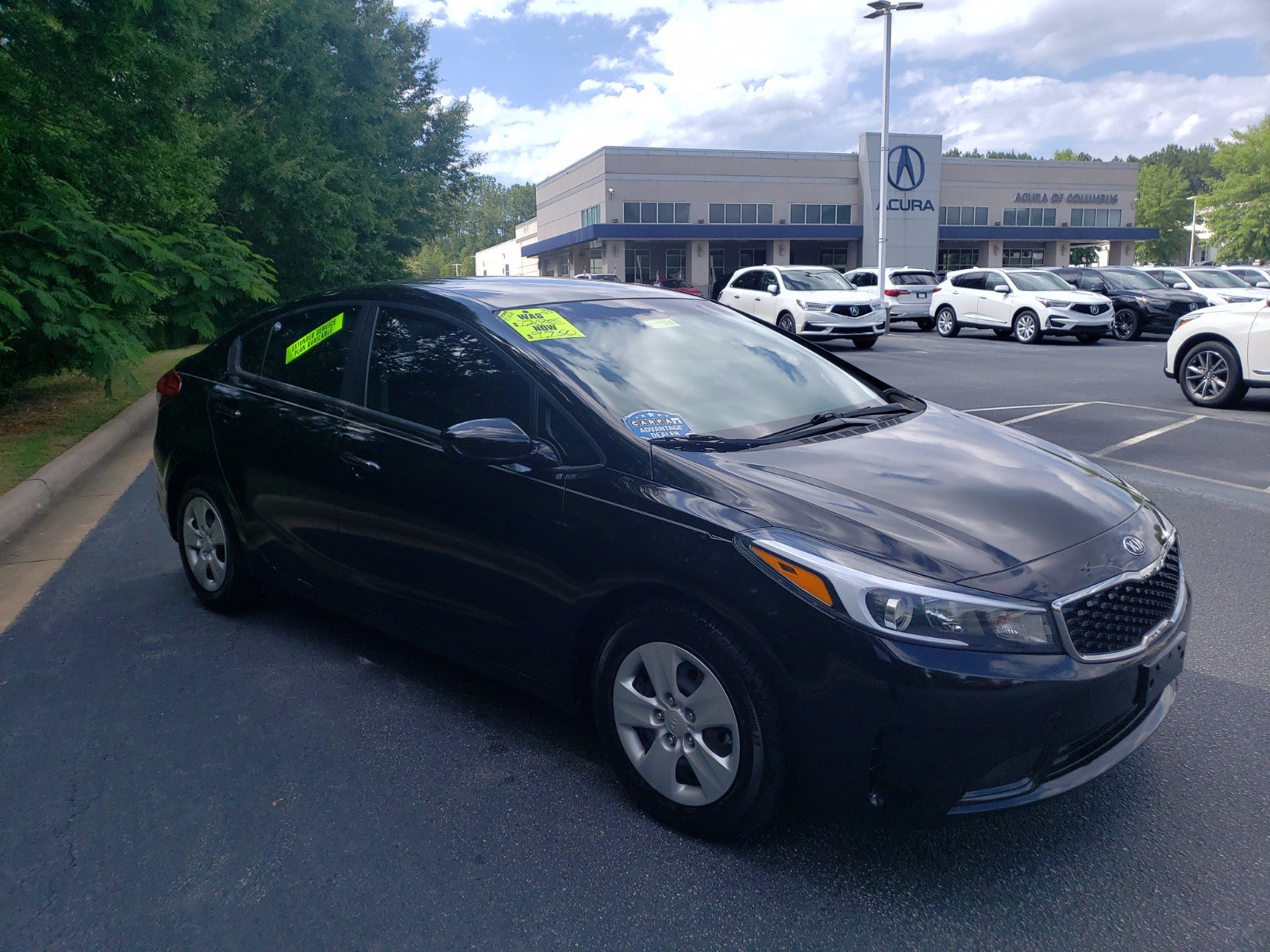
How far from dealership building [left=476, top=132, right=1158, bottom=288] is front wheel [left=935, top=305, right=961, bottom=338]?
35.9m

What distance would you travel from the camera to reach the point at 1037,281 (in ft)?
78.6

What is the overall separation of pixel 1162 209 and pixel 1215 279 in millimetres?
92452

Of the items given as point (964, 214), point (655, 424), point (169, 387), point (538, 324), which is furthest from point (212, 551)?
point (964, 214)

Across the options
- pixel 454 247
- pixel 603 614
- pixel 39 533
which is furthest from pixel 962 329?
pixel 454 247

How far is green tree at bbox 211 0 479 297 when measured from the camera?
82.8 ft

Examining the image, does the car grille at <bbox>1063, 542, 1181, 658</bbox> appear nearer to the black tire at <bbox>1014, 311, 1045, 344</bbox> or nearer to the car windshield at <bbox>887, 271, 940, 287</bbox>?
the black tire at <bbox>1014, 311, 1045, 344</bbox>

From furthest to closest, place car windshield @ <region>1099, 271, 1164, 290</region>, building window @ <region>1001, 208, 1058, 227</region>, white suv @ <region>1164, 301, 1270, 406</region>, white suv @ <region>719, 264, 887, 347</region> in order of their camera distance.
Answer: building window @ <region>1001, 208, 1058, 227</region> < car windshield @ <region>1099, 271, 1164, 290</region> < white suv @ <region>719, 264, 887, 347</region> < white suv @ <region>1164, 301, 1270, 406</region>

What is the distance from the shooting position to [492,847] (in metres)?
3.02

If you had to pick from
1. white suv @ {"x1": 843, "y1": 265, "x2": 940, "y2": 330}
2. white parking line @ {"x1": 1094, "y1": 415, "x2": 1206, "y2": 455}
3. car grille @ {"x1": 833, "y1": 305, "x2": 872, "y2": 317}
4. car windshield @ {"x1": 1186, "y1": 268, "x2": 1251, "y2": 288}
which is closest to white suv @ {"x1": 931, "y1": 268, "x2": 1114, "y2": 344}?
white suv @ {"x1": 843, "y1": 265, "x2": 940, "y2": 330}

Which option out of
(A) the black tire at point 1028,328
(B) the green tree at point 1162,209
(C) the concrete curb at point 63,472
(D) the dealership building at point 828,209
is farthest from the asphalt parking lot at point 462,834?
(B) the green tree at point 1162,209

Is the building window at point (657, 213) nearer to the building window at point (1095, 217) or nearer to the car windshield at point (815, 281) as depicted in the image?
the building window at point (1095, 217)

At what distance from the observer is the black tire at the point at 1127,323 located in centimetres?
2380

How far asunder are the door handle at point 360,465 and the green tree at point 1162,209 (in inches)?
4504

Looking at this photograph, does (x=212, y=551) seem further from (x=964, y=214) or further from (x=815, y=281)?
(x=964, y=214)
